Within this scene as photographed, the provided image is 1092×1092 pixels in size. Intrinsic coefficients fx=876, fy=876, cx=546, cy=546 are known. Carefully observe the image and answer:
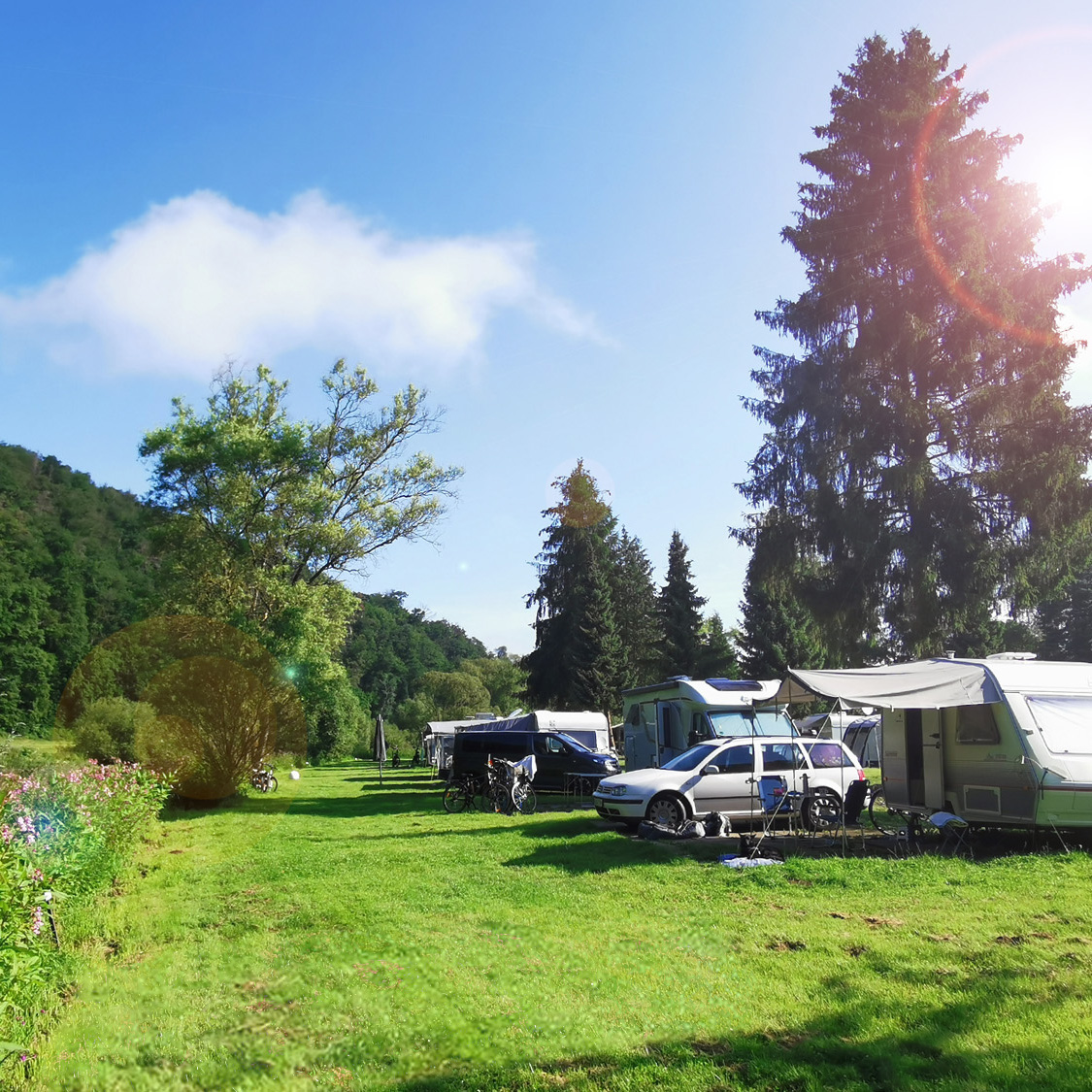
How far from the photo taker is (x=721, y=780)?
13156 mm

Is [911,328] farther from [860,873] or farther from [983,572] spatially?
[860,873]

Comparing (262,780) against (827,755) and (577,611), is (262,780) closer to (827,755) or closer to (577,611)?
(827,755)

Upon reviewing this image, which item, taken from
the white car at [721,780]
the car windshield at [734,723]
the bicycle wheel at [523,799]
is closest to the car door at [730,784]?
the white car at [721,780]

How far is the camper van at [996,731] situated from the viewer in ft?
34.4

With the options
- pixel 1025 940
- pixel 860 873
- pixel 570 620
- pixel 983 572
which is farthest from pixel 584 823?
pixel 570 620

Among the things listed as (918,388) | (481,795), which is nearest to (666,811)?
(481,795)

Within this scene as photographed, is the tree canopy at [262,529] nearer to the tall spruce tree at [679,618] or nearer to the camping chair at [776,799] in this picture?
the camping chair at [776,799]

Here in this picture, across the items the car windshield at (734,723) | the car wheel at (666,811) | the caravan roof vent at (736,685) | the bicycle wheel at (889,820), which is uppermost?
the caravan roof vent at (736,685)

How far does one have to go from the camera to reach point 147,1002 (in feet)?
17.4

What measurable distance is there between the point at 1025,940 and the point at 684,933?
2.56 metres

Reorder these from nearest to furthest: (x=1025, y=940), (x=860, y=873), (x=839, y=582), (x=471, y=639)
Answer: (x=1025, y=940) → (x=860, y=873) → (x=839, y=582) → (x=471, y=639)

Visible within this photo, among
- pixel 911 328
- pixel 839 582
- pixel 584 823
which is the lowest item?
pixel 584 823

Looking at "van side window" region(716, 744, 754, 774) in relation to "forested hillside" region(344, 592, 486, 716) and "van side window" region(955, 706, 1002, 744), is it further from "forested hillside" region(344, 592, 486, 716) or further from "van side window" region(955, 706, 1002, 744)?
"forested hillside" region(344, 592, 486, 716)

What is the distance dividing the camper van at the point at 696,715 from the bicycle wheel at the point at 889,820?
2297 mm
